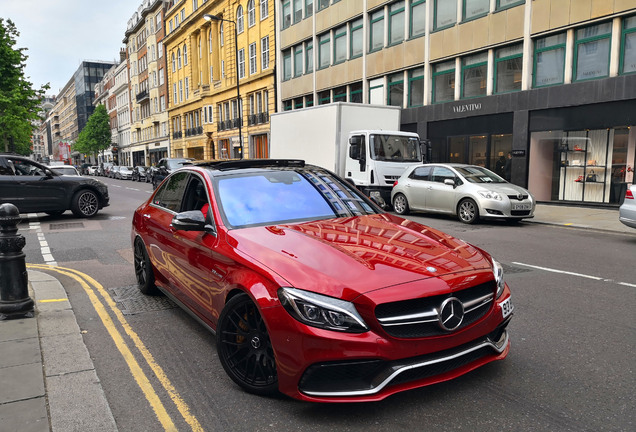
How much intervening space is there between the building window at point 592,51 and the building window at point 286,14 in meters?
22.3

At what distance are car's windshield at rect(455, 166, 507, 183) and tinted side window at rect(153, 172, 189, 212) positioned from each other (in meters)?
9.49

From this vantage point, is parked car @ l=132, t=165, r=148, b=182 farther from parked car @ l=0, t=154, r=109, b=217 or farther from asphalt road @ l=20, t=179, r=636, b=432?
asphalt road @ l=20, t=179, r=636, b=432

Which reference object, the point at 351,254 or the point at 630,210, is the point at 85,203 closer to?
the point at 351,254

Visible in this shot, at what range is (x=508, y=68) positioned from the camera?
19.6 m

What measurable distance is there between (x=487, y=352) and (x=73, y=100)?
527 ft

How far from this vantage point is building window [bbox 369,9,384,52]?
84.7 feet

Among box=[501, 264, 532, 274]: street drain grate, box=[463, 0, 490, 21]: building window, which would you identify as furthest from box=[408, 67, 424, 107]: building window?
box=[501, 264, 532, 274]: street drain grate

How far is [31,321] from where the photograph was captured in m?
4.80

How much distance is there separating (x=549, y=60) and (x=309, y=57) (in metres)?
18.0

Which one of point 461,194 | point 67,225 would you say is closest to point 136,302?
point 67,225

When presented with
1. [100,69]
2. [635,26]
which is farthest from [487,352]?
[100,69]

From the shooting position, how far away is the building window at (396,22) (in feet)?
80.2

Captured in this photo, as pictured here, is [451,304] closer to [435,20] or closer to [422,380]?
[422,380]

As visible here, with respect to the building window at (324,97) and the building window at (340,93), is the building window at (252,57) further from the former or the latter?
the building window at (340,93)
